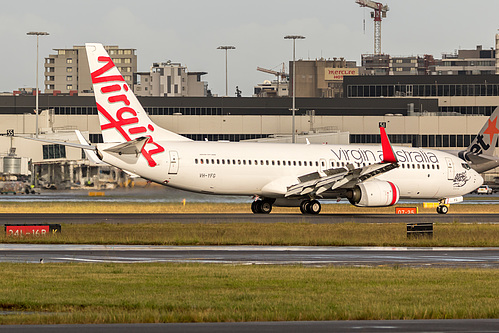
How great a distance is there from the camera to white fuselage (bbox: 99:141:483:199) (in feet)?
151

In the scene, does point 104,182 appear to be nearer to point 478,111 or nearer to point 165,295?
point 165,295

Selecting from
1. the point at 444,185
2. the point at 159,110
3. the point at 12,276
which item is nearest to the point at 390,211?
the point at 444,185

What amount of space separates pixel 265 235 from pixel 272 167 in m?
15.2

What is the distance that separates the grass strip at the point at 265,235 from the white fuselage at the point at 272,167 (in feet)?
28.5

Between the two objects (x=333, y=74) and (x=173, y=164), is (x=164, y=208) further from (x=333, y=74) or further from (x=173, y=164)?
(x=333, y=74)

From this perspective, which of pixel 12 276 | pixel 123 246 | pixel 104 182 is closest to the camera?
pixel 12 276

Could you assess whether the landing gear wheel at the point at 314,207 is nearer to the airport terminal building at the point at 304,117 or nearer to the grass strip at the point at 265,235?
the grass strip at the point at 265,235

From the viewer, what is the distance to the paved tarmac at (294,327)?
13.7 metres

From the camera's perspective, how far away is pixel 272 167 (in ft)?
158

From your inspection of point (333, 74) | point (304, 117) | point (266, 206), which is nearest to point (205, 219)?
point (266, 206)

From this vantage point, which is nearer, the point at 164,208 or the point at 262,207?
the point at 262,207

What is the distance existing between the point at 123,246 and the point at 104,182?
41.0m

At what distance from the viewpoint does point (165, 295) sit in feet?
56.7

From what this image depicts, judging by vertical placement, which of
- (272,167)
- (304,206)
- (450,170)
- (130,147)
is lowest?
(304,206)
